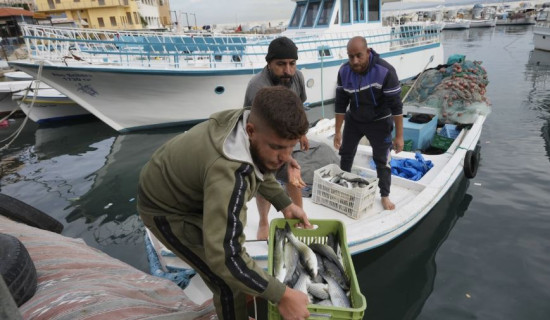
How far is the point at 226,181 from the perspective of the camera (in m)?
1.45

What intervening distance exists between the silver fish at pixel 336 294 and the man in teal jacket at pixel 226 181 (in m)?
0.43

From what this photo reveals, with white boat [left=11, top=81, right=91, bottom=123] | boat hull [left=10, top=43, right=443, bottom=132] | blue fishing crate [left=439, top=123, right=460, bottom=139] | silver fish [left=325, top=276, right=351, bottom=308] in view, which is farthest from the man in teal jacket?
white boat [left=11, top=81, right=91, bottom=123]

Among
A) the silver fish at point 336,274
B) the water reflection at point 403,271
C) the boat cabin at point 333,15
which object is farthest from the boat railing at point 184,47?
the silver fish at point 336,274

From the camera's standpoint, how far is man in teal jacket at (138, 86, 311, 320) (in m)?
1.45

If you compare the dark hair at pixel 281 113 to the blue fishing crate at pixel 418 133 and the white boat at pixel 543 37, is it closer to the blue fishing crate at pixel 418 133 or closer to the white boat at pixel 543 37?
the blue fishing crate at pixel 418 133

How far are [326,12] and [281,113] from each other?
11.7m

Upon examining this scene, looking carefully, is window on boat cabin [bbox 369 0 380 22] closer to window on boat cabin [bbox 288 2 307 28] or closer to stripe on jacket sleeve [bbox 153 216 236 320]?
window on boat cabin [bbox 288 2 307 28]

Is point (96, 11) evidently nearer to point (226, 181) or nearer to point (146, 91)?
point (146, 91)

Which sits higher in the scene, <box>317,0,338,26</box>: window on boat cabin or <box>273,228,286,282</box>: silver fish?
<box>317,0,338,26</box>: window on boat cabin

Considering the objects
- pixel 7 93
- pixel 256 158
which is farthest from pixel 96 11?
pixel 256 158

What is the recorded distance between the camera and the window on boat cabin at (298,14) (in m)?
12.2

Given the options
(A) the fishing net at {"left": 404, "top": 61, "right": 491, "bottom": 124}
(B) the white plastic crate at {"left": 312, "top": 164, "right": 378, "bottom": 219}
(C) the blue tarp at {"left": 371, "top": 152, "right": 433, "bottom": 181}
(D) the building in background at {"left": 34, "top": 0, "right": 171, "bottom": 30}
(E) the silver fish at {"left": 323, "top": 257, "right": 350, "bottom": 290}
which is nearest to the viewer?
(E) the silver fish at {"left": 323, "top": 257, "right": 350, "bottom": 290}

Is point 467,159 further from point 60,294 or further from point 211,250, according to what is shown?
point 60,294

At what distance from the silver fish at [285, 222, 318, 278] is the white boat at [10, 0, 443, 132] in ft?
22.3
